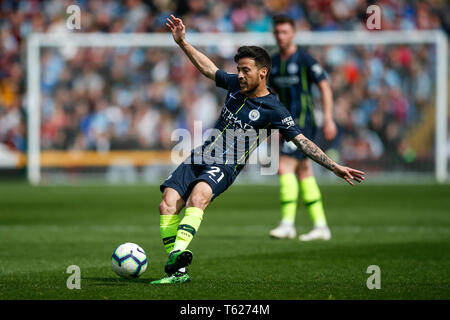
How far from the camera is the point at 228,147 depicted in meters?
7.01

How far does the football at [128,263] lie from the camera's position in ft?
21.8

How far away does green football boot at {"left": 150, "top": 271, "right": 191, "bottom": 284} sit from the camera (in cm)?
648

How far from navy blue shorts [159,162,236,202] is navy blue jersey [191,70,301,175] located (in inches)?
3.1

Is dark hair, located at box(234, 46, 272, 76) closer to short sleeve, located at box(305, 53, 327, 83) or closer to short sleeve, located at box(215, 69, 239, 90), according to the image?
short sleeve, located at box(215, 69, 239, 90)

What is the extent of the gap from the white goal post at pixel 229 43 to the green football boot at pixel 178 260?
557 inches

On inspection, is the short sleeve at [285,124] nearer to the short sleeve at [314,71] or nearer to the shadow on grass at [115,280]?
the shadow on grass at [115,280]

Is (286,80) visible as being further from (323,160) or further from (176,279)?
(176,279)

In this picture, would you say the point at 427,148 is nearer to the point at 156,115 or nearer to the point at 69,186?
the point at 156,115

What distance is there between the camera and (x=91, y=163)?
67.3ft

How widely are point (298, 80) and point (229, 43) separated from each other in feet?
33.2

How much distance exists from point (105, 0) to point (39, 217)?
508 inches

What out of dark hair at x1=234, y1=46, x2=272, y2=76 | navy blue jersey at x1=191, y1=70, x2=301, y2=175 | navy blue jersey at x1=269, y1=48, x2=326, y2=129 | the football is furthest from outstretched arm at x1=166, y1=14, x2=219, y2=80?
navy blue jersey at x1=269, y1=48, x2=326, y2=129

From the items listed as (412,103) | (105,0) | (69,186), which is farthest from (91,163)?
(412,103)
